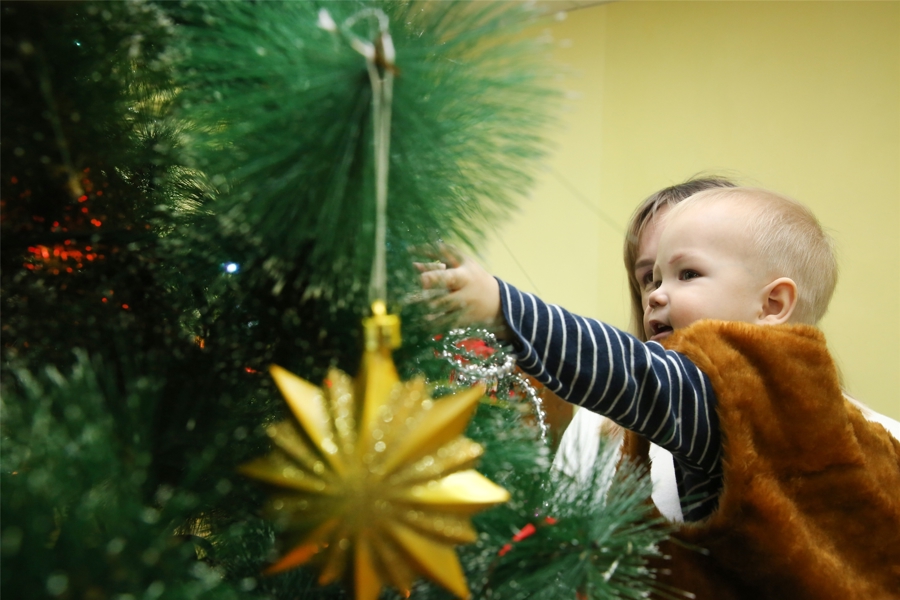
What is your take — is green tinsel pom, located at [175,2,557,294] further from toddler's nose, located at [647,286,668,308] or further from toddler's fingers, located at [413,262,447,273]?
toddler's nose, located at [647,286,668,308]

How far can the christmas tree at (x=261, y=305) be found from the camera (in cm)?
23

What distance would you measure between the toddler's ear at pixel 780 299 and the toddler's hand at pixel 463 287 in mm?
382

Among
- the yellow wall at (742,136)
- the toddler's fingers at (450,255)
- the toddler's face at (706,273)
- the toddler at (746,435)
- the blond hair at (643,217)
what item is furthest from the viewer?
the yellow wall at (742,136)

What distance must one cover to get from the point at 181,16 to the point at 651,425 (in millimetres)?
355

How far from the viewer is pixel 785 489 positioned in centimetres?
48

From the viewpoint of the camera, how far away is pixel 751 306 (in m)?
0.67

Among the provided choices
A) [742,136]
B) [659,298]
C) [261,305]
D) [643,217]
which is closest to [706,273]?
[659,298]

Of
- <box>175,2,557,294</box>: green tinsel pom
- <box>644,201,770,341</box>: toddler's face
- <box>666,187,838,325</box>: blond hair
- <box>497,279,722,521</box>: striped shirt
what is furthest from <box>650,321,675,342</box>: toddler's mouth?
<box>175,2,557,294</box>: green tinsel pom

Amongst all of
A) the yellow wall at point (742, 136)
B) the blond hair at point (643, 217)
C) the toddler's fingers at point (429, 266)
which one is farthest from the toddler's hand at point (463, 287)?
the yellow wall at point (742, 136)

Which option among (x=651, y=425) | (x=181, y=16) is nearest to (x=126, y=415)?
(x=181, y=16)

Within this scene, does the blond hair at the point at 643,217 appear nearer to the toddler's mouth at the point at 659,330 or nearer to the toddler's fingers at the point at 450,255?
the toddler's mouth at the point at 659,330

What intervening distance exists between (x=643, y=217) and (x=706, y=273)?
1.16 feet

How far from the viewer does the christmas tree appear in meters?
0.23

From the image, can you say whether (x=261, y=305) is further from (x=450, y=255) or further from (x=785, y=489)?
(x=785, y=489)
